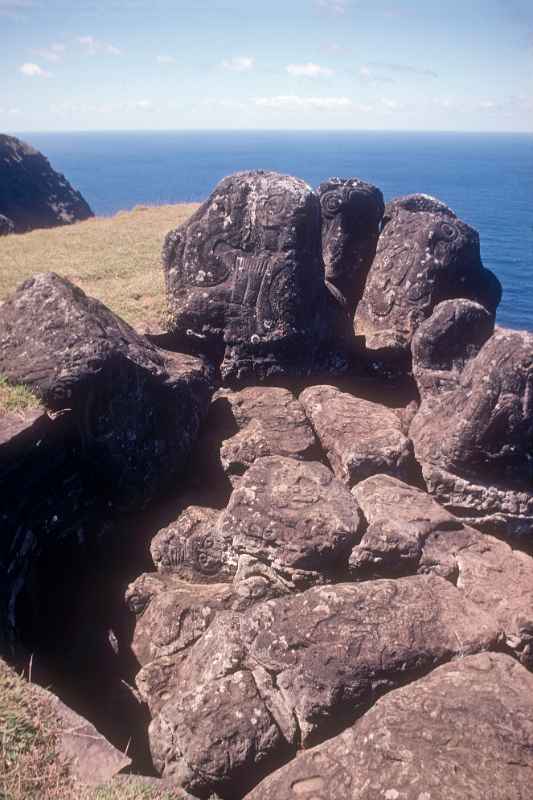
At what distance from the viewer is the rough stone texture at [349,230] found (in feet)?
39.1

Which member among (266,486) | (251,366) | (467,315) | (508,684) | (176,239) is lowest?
(508,684)

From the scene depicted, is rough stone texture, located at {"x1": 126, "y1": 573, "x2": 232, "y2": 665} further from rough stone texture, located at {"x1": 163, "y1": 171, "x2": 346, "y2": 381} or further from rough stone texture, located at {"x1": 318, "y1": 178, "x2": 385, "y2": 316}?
rough stone texture, located at {"x1": 318, "y1": 178, "x2": 385, "y2": 316}

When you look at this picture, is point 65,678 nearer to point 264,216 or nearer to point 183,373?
point 183,373

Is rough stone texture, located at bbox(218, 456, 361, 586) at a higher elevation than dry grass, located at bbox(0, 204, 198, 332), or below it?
below

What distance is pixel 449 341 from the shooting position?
30.8 feet

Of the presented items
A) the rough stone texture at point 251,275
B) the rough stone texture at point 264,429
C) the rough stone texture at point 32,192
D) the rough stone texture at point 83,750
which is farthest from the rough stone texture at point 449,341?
the rough stone texture at point 32,192

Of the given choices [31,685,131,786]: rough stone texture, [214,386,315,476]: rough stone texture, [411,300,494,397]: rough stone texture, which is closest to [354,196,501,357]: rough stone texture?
[411,300,494,397]: rough stone texture

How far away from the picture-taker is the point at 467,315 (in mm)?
9297

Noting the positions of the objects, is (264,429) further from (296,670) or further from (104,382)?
(296,670)

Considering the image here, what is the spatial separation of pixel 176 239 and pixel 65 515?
194 inches

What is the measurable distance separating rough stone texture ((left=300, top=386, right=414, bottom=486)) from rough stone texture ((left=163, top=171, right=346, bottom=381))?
103 centimetres

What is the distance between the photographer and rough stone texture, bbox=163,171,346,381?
31.6 ft

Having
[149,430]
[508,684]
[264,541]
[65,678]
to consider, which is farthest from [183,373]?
[508,684]

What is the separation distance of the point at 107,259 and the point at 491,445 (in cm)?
1150
